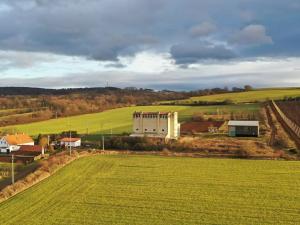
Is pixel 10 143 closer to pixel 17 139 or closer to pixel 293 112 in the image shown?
pixel 17 139

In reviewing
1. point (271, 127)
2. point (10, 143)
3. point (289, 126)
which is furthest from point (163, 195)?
point (271, 127)

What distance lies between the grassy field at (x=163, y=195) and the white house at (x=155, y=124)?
67.0 ft

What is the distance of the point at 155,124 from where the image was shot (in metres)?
53.6

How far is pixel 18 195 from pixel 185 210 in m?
10.3

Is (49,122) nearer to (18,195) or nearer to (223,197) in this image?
(18,195)

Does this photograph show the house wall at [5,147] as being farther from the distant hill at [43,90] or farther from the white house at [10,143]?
the distant hill at [43,90]

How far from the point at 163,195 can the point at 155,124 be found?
101ft

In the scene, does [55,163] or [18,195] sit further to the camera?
[55,163]

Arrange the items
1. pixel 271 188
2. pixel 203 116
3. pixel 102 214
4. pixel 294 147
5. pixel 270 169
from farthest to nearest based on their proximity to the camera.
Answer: pixel 203 116, pixel 294 147, pixel 270 169, pixel 271 188, pixel 102 214

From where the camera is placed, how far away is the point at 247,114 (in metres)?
75.4

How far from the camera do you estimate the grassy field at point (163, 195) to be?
62.5ft

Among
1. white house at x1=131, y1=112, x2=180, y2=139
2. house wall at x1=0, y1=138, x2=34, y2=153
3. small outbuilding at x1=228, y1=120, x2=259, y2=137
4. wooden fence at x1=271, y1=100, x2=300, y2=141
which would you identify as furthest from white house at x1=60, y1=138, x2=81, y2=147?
wooden fence at x1=271, y1=100, x2=300, y2=141

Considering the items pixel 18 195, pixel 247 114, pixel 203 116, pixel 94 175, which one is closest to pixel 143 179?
pixel 94 175

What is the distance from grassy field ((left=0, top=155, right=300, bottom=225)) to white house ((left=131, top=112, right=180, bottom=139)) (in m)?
20.4
